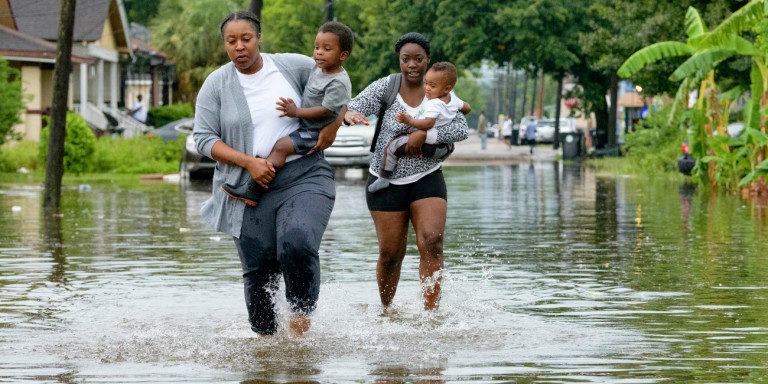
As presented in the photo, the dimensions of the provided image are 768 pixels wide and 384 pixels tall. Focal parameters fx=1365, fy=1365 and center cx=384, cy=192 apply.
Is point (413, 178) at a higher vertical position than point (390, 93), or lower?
lower

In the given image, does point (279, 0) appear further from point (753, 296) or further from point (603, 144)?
point (753, 296)

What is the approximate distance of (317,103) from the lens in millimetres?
7238

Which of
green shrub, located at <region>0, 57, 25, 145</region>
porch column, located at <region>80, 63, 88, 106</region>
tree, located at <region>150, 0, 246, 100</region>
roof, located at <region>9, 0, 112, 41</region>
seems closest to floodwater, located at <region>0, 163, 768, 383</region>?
green shrub, located at <region>0, 57, 25, 145</region>

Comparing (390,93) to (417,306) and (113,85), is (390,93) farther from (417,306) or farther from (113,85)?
(113,85)

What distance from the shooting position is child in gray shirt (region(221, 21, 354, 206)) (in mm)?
7109

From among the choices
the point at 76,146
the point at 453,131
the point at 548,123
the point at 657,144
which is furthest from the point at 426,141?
the point at 548,123

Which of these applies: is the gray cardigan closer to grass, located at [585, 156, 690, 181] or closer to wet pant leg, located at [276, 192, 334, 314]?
wet pant leg, located at [276, 192, 334, 314]

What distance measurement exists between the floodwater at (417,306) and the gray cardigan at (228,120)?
0.62m

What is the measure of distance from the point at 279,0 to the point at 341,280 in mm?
56793

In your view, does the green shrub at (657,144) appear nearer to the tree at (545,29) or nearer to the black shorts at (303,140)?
the tree at (545,29)

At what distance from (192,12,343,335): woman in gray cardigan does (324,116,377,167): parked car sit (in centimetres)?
2410

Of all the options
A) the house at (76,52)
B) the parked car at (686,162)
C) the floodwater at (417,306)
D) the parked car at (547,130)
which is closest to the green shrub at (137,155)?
A: the house at (76,52)

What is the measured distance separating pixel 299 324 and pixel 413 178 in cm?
147

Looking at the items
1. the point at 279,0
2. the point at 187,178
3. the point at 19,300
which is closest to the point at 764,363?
the point at 19,300
